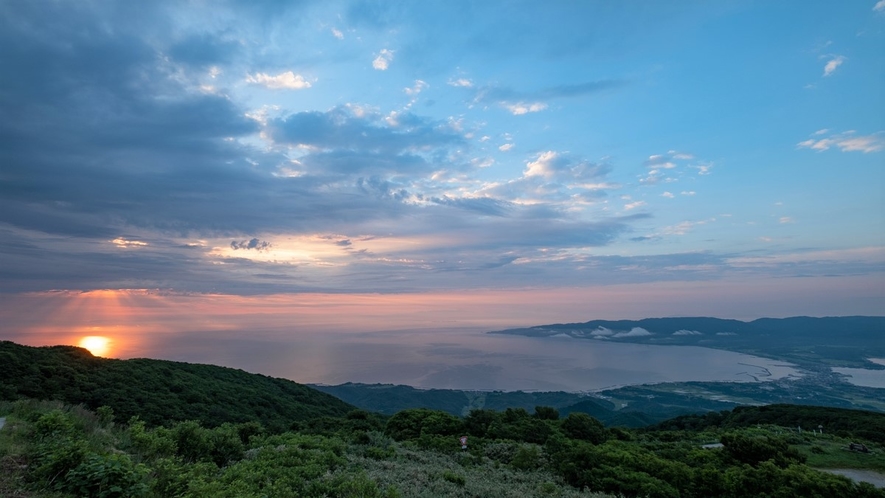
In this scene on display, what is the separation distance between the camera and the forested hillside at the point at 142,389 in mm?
27203

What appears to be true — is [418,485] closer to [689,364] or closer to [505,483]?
[505,483]

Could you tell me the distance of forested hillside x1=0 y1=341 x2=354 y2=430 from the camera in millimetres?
27203

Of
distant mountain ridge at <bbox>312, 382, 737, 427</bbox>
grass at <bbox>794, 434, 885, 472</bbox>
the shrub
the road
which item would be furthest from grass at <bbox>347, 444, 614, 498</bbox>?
distant mountain ridge at <bbox>312, 382, 737, 427</bbox>

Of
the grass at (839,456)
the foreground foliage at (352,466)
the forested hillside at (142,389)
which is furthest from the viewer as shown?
the forested hillside at (142,389)

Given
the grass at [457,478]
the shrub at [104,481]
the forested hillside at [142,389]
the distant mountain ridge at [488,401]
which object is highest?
the shrub at [104,481]

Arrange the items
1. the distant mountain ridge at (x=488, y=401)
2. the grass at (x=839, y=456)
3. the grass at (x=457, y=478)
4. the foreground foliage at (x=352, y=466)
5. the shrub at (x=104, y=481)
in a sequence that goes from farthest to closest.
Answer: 1. the distant mountain ridge at (x=488, y=401)
2. the grass at (x=839, y=456)
3. the grass at (x=457, y=478)
4. the foreground foliage at (x=352, y=466)
5. the shrub at (x=104, y=481)

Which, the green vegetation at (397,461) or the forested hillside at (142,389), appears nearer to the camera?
the green vegetation at (397,461)

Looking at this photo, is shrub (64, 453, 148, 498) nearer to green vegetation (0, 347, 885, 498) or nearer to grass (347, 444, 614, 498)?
green vegetation (0, 347, 885, 498)

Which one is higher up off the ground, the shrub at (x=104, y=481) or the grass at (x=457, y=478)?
the shrub at (x=104, y=481)

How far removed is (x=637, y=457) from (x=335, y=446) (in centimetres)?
966

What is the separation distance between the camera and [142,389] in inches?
1251

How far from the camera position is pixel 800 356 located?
14625 cm

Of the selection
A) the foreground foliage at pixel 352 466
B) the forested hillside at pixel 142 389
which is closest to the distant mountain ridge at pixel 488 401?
the forested hillside at pixel 142 389

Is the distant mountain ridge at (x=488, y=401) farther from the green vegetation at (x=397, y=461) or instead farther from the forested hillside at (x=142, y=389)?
the green vegetation at (x=397, y=461)
